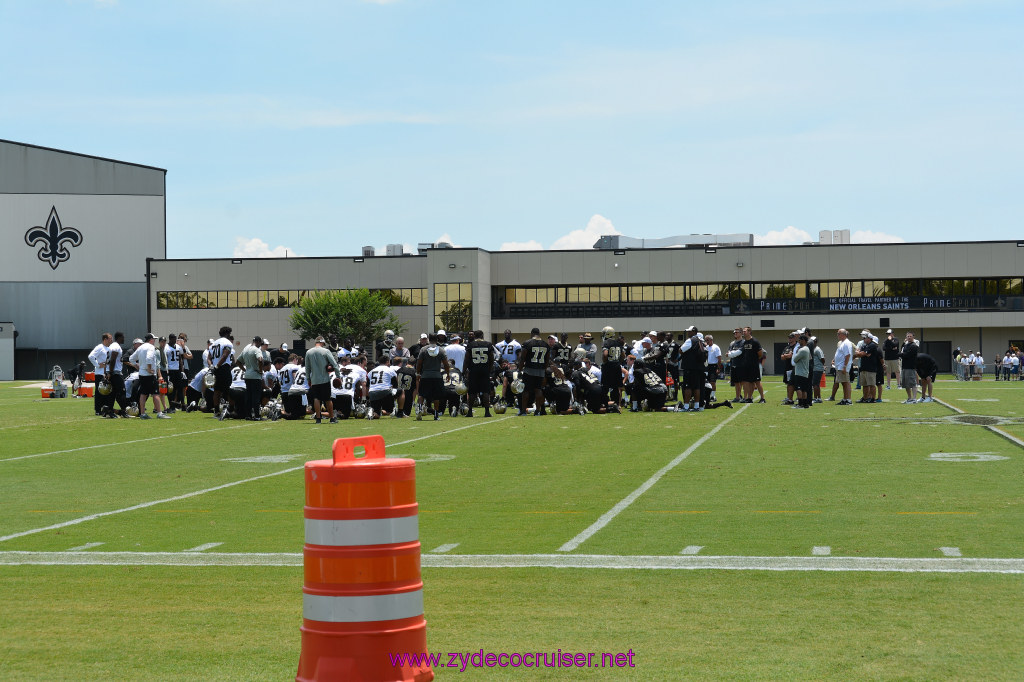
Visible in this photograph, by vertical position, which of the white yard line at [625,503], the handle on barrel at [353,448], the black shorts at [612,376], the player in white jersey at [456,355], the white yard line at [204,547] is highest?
the player in white jersey at [456,355]

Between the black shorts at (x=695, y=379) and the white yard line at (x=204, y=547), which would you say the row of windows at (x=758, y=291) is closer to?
the black shorts at (x=695, y=379)

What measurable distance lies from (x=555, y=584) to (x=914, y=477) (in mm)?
6681

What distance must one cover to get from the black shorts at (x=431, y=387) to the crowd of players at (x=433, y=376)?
0.06 feet

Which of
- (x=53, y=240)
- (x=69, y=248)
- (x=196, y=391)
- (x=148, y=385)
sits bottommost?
(x=196, y=391)

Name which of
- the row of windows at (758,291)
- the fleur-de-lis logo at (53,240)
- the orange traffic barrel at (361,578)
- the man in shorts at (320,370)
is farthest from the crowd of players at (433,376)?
the fleur-de-lis logo at (53,240)

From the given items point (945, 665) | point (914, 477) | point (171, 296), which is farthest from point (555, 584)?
point (171, 296)

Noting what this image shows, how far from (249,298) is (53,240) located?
14.9 m

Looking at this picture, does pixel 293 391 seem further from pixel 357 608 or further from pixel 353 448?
pixel 357 608

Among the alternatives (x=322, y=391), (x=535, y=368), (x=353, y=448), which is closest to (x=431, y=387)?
(x=322, y=391)

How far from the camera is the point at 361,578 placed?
459 centimetres

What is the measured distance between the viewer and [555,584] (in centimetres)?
712

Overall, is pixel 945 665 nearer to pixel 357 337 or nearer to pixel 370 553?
pixel 370 553

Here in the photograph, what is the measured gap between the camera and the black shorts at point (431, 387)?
23.1 meters

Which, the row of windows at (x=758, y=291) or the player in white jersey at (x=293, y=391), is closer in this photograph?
the player in white jersey at (x=293, y=391)
